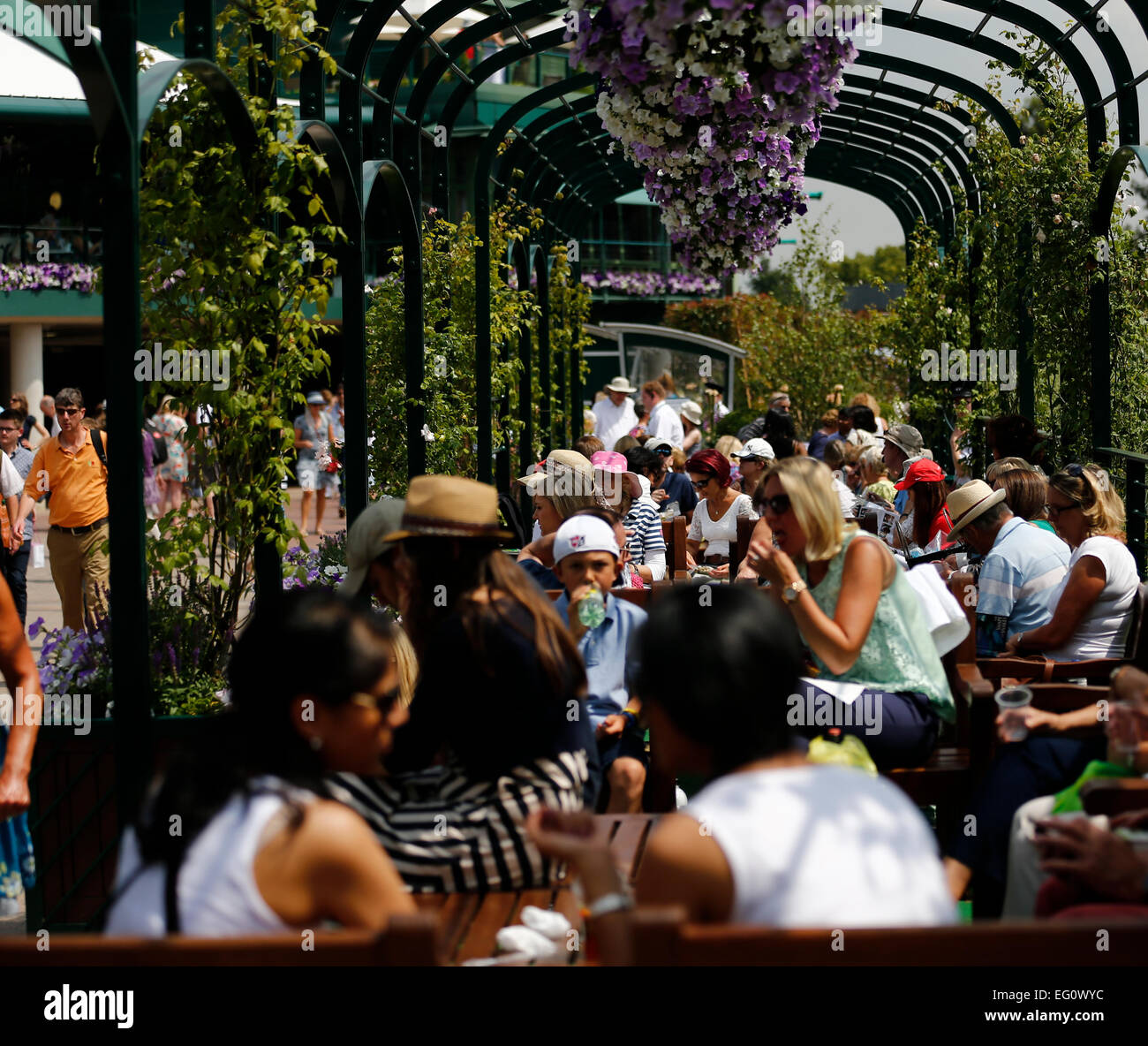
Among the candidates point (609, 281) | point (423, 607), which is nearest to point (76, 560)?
point (423, 607)

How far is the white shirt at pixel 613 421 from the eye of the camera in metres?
16.6

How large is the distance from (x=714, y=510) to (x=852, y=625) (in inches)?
211

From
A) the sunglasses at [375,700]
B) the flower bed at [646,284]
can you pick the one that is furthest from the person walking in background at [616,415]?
the flower bed at [646,284]

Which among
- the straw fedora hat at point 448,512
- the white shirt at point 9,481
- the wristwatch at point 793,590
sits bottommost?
the wristwatch at point 793,590

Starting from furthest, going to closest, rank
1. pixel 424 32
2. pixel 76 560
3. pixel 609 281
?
1. pixel 609 281
2. pixel 76 560
3. pixel 424 32

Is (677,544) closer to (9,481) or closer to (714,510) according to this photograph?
(714,510)

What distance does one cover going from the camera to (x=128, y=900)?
88.4 inches

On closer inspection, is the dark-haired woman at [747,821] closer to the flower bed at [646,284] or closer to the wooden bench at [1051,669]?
the wooden bench at [1051,669]

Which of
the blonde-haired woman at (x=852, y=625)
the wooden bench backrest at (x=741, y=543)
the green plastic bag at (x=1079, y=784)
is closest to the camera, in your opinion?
the green plastic bag at (x=1079, y=784)

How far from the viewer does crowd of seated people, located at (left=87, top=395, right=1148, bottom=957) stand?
2164 mm

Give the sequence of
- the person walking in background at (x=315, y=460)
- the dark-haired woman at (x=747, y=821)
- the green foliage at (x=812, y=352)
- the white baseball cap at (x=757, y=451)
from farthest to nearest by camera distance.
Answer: the green foliage at (x=812, y=352)
the person walking in background at (x=315, y=460)
the white baseball cap at (x=757, y=451)
the dark-haired woman at (x=747, y=821)

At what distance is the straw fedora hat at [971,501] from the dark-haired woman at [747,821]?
3.62 meters
